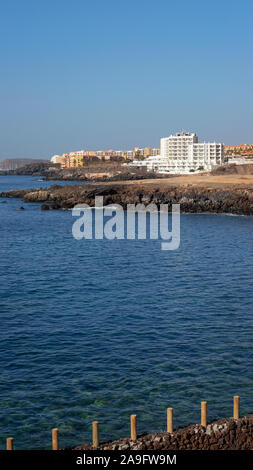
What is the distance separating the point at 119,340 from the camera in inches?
826

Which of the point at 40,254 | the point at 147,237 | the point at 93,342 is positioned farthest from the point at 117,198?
the point at 93,342

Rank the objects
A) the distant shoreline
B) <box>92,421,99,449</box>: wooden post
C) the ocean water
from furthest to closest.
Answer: the distant shoreline
the ocean water
<box>92,421,99,449</box>: wooden post

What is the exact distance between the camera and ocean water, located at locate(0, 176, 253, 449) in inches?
607

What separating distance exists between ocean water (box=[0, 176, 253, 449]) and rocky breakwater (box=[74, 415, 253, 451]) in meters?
2.28

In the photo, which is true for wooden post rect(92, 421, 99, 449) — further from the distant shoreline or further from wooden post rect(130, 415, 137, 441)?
the distant shoreline

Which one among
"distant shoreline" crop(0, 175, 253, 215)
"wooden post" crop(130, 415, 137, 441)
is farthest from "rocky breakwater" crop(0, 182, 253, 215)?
"wooden post" crop(130, 415, 137, 441)

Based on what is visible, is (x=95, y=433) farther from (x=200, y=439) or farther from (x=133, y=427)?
(x=200, y=439)

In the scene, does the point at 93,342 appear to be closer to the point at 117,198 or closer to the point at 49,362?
the point at 49,362

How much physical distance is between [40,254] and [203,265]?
40.7ft

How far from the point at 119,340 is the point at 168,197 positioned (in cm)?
5485

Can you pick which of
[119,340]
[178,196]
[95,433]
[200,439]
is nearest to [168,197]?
[178,196]

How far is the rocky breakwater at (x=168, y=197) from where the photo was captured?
68225 millimetres

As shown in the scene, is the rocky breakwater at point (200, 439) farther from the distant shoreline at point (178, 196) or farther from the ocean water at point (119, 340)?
the distant shoreline at point (178, 196)
